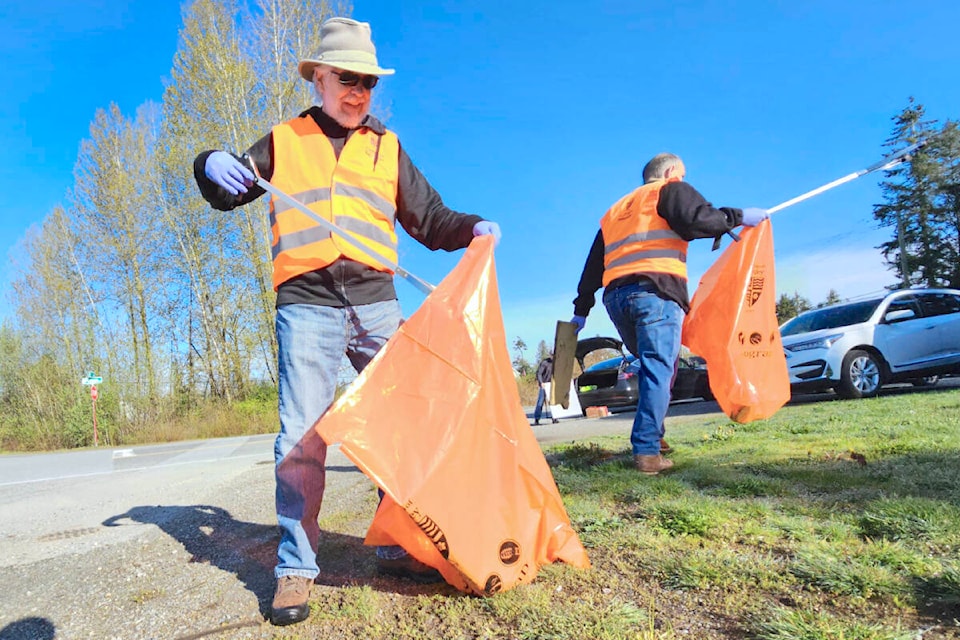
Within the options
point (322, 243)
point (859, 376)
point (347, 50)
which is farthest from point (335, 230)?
point (859, 376)

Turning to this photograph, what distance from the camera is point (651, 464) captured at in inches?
133

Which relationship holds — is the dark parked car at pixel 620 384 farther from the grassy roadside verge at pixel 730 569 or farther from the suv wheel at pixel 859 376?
the grassy roadside verge at pixel 730 569

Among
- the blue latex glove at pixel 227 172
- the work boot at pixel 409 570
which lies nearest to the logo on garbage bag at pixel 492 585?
the work boot at pixel 409 570

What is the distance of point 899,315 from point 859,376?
121 cm

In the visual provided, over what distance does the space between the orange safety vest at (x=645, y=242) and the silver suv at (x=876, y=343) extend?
5512 mm

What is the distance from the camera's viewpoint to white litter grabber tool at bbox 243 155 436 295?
211 centimetres

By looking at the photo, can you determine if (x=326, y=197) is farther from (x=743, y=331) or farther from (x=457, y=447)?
(x=743, y=331)

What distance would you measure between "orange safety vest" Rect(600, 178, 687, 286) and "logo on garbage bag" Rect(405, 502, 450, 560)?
227 cm

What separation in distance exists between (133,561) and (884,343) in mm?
9001

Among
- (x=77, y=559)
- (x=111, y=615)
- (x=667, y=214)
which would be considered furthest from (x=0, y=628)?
(x=667, y=214)

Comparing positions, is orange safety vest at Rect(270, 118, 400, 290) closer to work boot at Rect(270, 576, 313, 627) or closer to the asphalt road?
work boot at Rect(270, 576, 313, 627)

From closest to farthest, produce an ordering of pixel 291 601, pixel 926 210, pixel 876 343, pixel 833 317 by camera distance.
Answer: pixel 291 601 → pixel 876 343 → pixel 833 317 → pixel 926 210

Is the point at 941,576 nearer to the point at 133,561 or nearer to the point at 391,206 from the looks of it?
the point at 391,206

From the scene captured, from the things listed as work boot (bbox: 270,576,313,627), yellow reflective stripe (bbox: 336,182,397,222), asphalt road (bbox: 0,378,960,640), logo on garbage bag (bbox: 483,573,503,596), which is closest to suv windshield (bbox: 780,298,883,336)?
asphalt road (bbox: 0,378,960,640)
